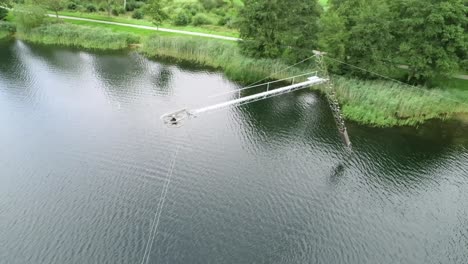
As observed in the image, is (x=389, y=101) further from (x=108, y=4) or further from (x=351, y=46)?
(x=108, y=4)

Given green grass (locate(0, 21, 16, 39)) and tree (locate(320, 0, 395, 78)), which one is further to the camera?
green grass (locate(0, 21, 16, 39))

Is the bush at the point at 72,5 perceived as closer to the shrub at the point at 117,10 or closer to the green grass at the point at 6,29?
the shrub at the point at 117,10

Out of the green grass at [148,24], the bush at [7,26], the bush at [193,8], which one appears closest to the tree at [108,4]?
the green grass at [148,24]

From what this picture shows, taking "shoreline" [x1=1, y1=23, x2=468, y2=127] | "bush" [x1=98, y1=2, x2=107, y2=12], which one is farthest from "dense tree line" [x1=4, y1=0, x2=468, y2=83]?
"bush" [x1=98, y1=2, x2=107, y2=12]

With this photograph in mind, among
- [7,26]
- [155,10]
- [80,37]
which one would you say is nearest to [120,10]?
[80,37]

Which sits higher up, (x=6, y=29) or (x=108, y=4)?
(x=108, y=4)

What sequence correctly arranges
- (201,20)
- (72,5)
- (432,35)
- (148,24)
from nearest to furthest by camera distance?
1. (432,35)
2. (148,24)
3. (201,20)
4. (72,5)

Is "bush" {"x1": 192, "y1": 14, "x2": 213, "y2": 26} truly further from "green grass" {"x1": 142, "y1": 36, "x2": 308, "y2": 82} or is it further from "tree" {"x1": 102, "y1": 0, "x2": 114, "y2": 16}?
"tree" {"x1": 102, "y1": 0, "x2": 114, "y2": 16}
